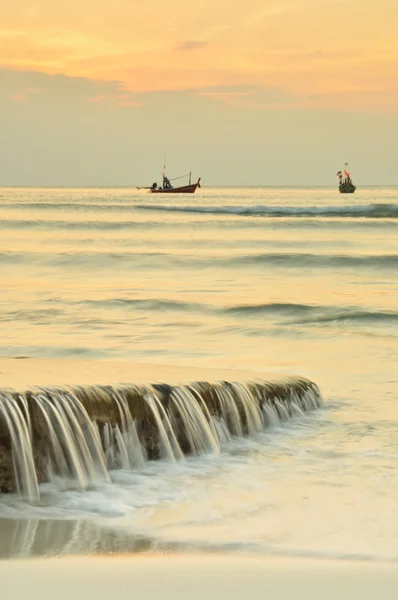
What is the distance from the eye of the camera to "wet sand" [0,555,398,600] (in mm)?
3889

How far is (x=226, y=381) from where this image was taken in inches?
303

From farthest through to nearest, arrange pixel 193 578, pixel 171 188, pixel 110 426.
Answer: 1. pixel 171 188
2. pixel 110 426
3. pixel 193 578

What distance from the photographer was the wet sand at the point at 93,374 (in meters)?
6.73

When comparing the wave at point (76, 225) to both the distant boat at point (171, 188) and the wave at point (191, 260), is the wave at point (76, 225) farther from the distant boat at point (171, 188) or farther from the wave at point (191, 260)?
the distant boat at point (171, 188)

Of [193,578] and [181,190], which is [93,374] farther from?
[181,190]

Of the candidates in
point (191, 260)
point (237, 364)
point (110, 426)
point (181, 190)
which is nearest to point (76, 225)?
point (191, 260)

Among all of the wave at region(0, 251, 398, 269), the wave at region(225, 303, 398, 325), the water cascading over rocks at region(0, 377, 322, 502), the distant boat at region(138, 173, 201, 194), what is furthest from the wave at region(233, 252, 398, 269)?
the distant boat at region(138, 173, 201, 194)

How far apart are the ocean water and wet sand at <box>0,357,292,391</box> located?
60cm

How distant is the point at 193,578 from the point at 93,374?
321 cm

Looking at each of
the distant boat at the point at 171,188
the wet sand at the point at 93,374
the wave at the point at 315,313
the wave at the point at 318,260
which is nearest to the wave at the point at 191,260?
the wave at the point at 318,260

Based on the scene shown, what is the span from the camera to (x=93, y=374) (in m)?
7.26

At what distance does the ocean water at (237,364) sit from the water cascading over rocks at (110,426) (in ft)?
0.40

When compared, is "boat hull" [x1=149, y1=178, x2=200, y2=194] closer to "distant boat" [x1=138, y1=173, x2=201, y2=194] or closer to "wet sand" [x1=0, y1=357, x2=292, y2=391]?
"distant boat" [x1=138, y1=173, x2=201, y2=194]

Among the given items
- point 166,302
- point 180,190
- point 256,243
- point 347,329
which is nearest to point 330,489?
point 347,329
